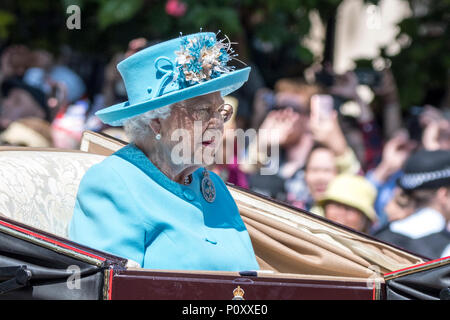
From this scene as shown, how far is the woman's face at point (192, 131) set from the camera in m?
2.75

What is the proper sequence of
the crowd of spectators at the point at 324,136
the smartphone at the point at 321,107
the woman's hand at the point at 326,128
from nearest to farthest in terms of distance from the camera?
the crowd of spectators at the point at 324,136 → the woman's hand at the point at 326,128 → the smartphone at the point at 321,107

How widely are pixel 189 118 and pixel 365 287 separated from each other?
2.80ft

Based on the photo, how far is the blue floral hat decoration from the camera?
2.68 meters

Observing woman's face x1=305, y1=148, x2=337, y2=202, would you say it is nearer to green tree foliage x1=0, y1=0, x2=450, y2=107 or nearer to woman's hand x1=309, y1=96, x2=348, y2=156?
woman's hand x1=309, y1=96, x2=348, y2=156

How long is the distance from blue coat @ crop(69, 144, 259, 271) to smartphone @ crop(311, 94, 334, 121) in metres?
3.12

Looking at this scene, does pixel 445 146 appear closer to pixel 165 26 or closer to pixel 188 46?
pixel 165 26

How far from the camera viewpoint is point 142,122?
9.20 feet

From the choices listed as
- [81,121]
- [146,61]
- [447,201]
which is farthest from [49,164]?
[81,121]

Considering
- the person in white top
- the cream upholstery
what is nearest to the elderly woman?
the cream upholstery

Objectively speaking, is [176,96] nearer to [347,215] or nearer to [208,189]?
[208,189]

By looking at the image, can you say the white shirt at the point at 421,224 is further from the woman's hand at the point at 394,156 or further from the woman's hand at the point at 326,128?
the woman's hand at the point at 394,156

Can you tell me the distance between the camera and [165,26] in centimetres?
654

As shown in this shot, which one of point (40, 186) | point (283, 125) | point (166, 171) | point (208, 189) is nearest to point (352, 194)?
point (283, 125)

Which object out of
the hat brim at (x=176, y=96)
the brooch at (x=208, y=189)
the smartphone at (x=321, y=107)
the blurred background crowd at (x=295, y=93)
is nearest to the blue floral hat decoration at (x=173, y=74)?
the hat brim at (x=176, y=96)
